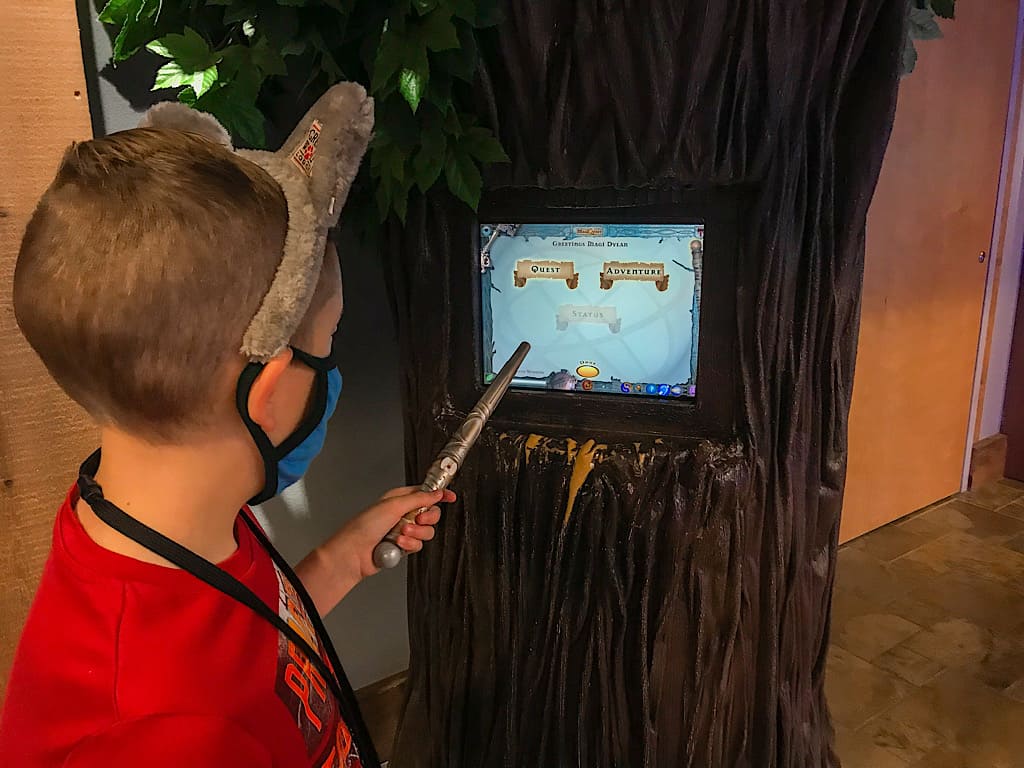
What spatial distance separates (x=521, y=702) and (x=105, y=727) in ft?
2.60

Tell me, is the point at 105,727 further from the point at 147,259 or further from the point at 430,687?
the point at 430,687

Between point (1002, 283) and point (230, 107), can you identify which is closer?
point (230, 107)

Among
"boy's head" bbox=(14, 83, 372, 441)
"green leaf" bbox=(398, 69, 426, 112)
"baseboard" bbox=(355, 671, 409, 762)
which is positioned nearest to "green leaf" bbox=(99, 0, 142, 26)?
"green leaf" bbox=(398, 69, 426, 112)

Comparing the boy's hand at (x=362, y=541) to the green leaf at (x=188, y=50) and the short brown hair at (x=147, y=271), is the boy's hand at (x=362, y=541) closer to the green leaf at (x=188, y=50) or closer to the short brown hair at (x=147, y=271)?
the short brown hair at (x=147, y=271)

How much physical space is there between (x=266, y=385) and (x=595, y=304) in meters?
0.61

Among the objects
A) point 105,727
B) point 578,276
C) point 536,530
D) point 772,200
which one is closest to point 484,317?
point 578,276

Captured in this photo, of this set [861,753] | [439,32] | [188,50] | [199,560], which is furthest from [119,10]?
[861,753]

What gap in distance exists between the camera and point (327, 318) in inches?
31.9

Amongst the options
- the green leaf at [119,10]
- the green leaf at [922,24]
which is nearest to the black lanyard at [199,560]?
the green leaf at [119,10]

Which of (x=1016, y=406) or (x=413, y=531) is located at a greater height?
(x=413, y=531)

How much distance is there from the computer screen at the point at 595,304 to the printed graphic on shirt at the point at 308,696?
531 millimetres

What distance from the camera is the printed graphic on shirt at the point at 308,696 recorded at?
784 millimetres

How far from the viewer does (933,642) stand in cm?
202

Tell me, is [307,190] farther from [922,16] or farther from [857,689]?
[857,689]
